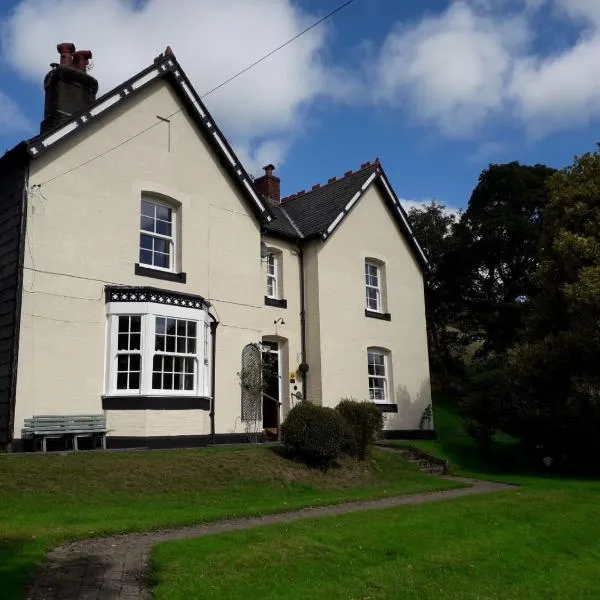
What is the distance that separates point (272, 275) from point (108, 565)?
49.1 ft

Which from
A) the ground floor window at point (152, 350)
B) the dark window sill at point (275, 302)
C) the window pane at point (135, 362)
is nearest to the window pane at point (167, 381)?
the ground floor window at point (152, 350)

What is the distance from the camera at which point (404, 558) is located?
27.7ft

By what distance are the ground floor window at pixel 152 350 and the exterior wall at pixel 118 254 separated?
34 centimetres

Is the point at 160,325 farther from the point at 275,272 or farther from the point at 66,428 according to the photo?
the point at 275,272

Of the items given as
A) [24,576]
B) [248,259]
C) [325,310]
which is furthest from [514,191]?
[24,576]

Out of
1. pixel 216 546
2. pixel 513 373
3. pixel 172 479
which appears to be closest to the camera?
pixel 216 546

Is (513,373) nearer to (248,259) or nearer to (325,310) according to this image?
(325,310)

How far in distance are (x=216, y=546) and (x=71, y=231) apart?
9819 millimetres

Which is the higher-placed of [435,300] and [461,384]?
[435,300]

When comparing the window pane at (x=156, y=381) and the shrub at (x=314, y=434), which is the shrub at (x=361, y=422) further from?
the window pane at (x=156, y=381)

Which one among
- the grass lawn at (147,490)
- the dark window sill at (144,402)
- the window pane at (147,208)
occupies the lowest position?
the grass lawn at (147,490)

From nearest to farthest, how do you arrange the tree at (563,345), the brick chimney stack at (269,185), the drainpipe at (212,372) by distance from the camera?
the drainpipe at (212,372), the tree at (563,345), the brick chimney stack at (269,185)

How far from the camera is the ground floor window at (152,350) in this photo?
1581 centimetres

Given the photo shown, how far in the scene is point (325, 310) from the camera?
2203 cm
